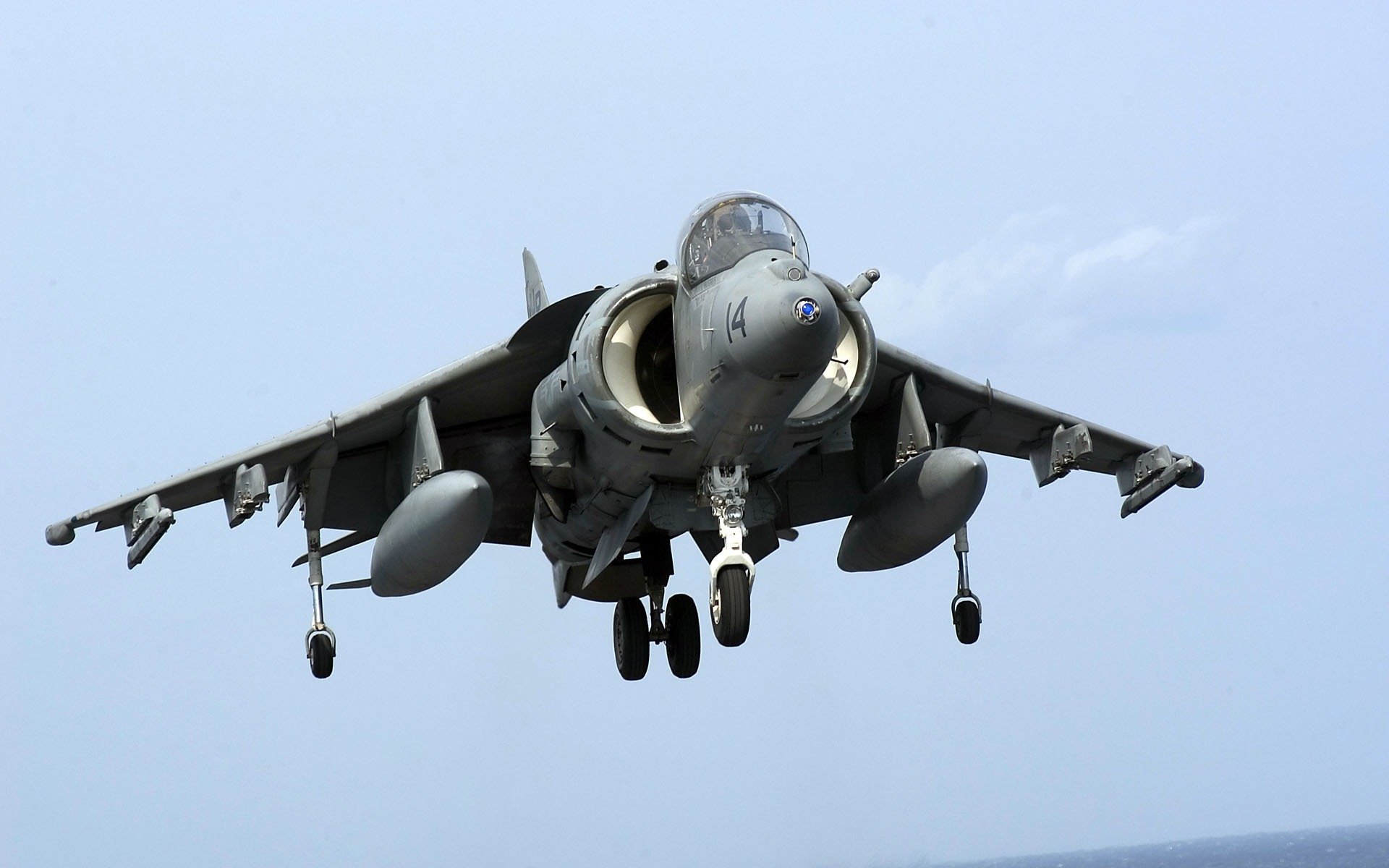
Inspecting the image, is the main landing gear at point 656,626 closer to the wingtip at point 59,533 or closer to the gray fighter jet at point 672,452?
the gray fighter jet at point 672,452

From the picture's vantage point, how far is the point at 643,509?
43.9 feet

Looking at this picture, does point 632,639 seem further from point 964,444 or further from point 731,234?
point 731,234

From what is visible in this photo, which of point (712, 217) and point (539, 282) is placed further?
point (539, 282)

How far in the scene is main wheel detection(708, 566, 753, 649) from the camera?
1216cm

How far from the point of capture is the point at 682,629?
1606cm

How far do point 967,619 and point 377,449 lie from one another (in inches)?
241

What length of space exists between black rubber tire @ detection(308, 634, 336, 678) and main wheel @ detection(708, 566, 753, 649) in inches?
180

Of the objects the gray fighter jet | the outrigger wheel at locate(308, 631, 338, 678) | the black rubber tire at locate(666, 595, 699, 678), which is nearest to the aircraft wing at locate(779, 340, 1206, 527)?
the gray fighter jet

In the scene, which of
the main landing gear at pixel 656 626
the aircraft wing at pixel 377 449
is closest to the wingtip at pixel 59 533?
the aircraft wing at pixel 377 449

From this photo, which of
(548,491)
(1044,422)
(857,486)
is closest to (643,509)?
(548,491)

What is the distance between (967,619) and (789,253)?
18.5 ft

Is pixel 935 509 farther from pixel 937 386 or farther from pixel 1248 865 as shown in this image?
pixel 1248 865

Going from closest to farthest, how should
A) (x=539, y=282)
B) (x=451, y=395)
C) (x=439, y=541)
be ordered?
(x=439, y=541)
(x=451, y=395)
(x=539, y=282)

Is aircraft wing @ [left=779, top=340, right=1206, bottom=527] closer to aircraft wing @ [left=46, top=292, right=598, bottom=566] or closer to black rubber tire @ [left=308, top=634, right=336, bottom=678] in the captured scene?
aircraft wing @ [left=46, top=292, right=598, bottom=566]
